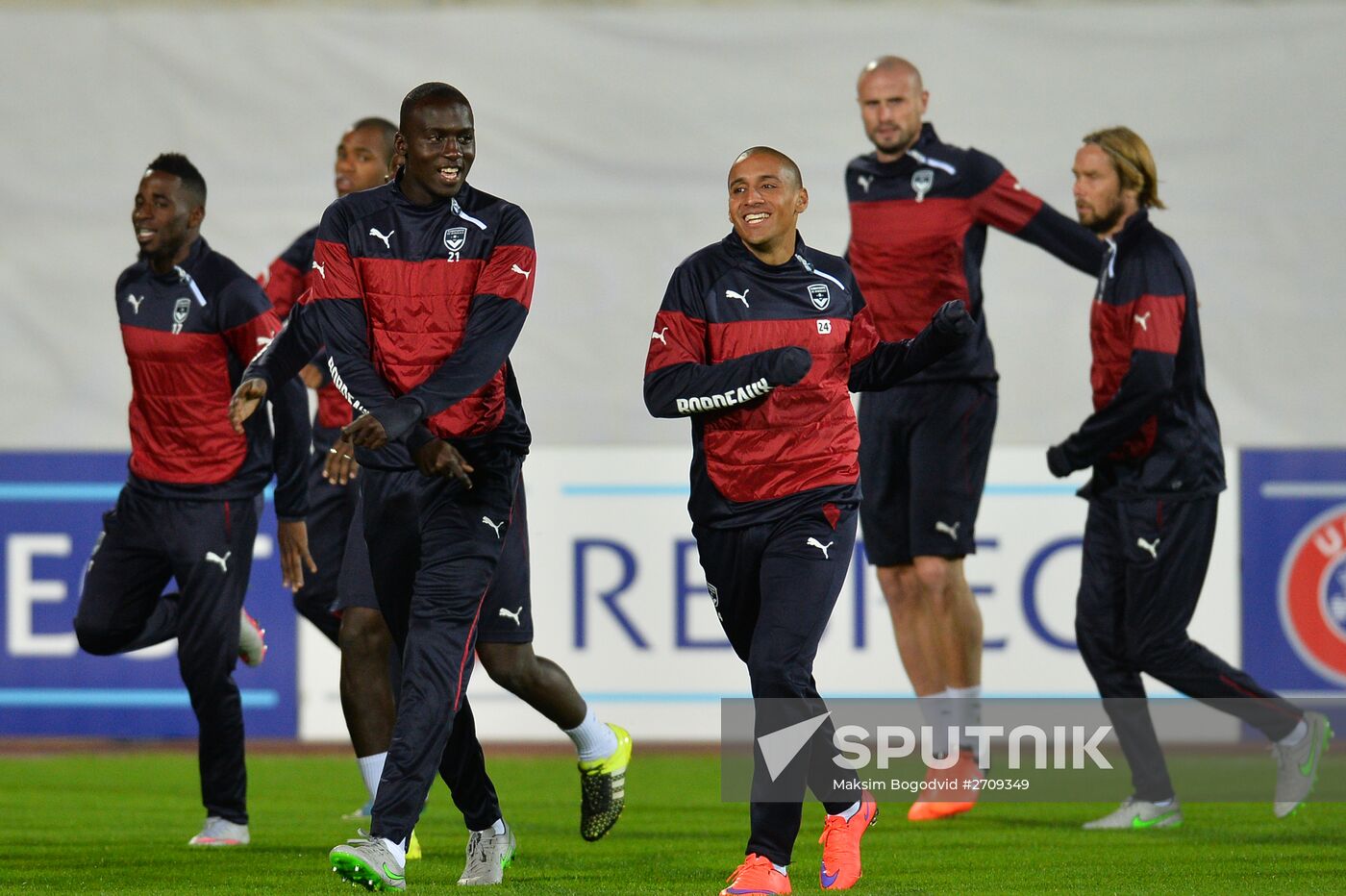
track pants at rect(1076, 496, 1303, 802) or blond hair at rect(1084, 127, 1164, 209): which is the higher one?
blond hair at rect(1084, 127, 1164, 209)

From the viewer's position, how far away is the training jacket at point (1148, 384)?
6211 mm

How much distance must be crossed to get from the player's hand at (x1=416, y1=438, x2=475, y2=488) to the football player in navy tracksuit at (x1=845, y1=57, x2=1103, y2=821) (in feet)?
7.96

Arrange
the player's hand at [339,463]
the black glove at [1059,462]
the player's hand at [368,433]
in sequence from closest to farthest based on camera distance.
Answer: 1. the player's hand at [368,433]
2. the player's hand at [339,463]
3. the black glove at [1059,462]

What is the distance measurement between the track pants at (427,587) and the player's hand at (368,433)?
39 centimetres

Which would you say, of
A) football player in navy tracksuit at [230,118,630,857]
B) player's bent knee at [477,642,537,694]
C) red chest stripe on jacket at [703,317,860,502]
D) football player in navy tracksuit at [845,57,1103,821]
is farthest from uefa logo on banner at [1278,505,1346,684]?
player's bent knee at [477,642,537,694]

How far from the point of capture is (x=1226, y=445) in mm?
9344

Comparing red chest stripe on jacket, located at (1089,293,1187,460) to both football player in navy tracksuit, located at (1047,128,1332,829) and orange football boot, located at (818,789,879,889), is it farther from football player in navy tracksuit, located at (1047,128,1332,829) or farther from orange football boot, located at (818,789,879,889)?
orange football boot, located at (818,789,879,889)

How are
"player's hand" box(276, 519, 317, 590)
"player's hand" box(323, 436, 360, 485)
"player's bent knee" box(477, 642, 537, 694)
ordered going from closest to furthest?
"player's bent knee" box(477, 642, 537, 694) < "player's hand" box(323, 436, 360, 485) < "player's hand" box(276, 519, 317, 590)

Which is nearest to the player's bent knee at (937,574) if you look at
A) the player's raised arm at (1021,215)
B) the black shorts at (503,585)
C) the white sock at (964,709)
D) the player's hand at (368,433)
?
the white sock at (964,709)

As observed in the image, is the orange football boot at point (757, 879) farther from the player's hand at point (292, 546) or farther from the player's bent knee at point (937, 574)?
the player's bent knee at point (937, 574)

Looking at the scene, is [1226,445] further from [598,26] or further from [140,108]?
[140,108]

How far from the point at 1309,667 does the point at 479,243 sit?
213 inches

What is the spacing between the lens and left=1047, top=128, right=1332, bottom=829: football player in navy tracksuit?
6258 millimetres

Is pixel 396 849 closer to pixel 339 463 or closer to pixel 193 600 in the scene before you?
pixel 339 463
